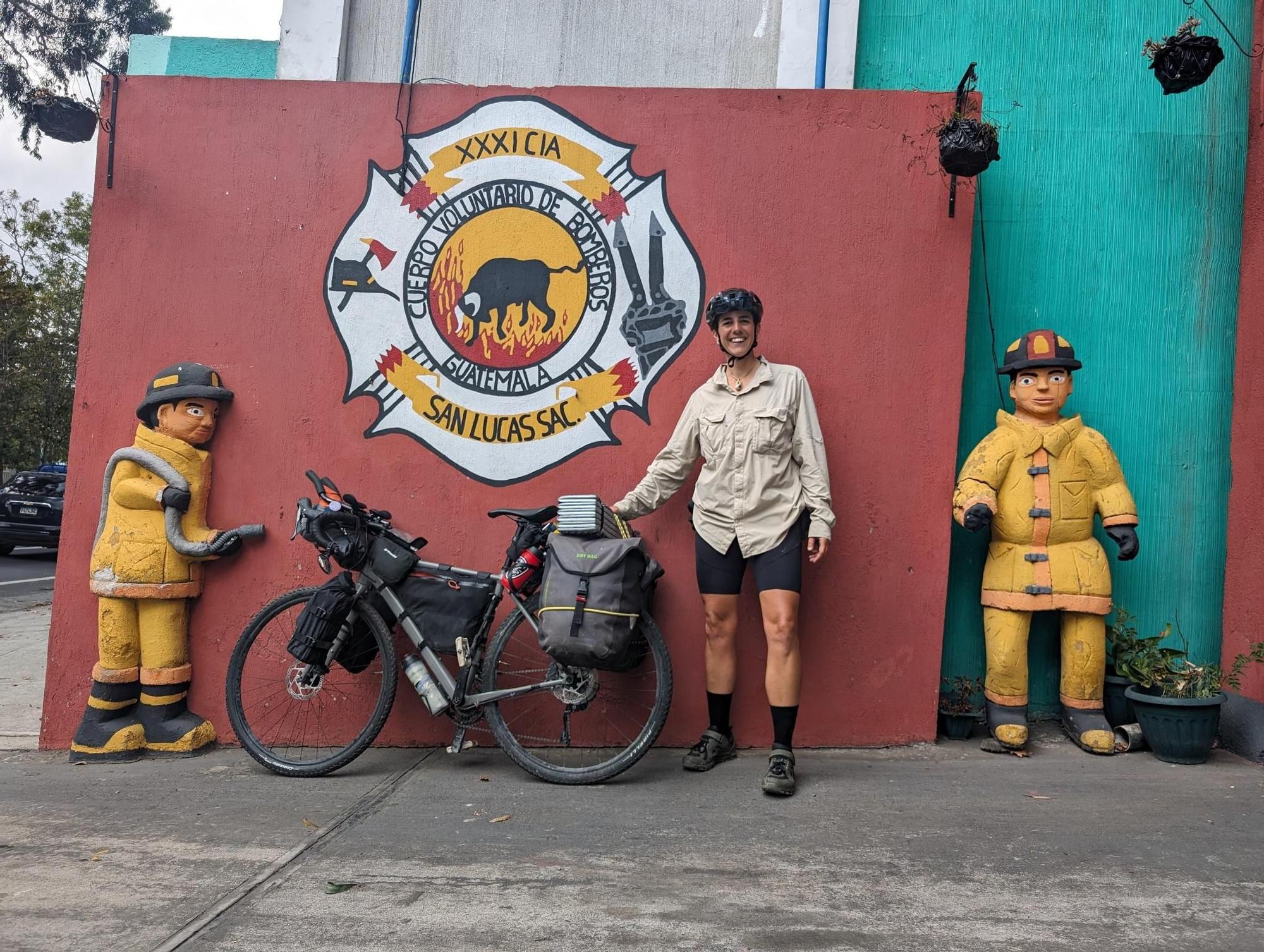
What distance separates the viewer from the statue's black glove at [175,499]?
4.35 metres

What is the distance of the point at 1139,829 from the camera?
332 centimetres

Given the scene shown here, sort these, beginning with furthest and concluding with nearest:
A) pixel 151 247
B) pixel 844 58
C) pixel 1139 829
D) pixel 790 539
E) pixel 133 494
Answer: pixel 844 58
pixel 151 247
pixel 133 494
pixel 790 539
pixel 1139 829

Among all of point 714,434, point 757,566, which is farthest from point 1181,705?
point 714,434

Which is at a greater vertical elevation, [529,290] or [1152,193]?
[1152,193]

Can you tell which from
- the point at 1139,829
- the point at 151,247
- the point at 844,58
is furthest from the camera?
the point at 844,58

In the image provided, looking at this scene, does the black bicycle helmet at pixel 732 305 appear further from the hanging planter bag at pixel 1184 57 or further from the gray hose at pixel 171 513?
the gray hose at pixel 171 513

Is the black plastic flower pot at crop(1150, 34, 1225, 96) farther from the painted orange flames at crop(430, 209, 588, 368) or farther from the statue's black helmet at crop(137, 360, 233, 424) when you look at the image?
the statue's black helmet at crop(137, 360, 233, 424)

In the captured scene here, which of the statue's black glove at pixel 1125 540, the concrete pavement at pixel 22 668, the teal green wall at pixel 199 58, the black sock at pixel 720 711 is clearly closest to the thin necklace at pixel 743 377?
the black sock at pixel 720 711

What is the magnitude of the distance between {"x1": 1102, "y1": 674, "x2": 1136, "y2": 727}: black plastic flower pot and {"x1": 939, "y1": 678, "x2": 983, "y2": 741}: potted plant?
57 centimetres

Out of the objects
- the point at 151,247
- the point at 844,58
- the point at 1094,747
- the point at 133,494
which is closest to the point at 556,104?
the point at 844,58

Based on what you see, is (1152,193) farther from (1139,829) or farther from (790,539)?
(1139,829)

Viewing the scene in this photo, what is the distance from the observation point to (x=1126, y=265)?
4.79m

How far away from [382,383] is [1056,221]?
3.56 meters

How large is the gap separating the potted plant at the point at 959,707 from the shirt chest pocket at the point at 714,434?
1.64 meters
